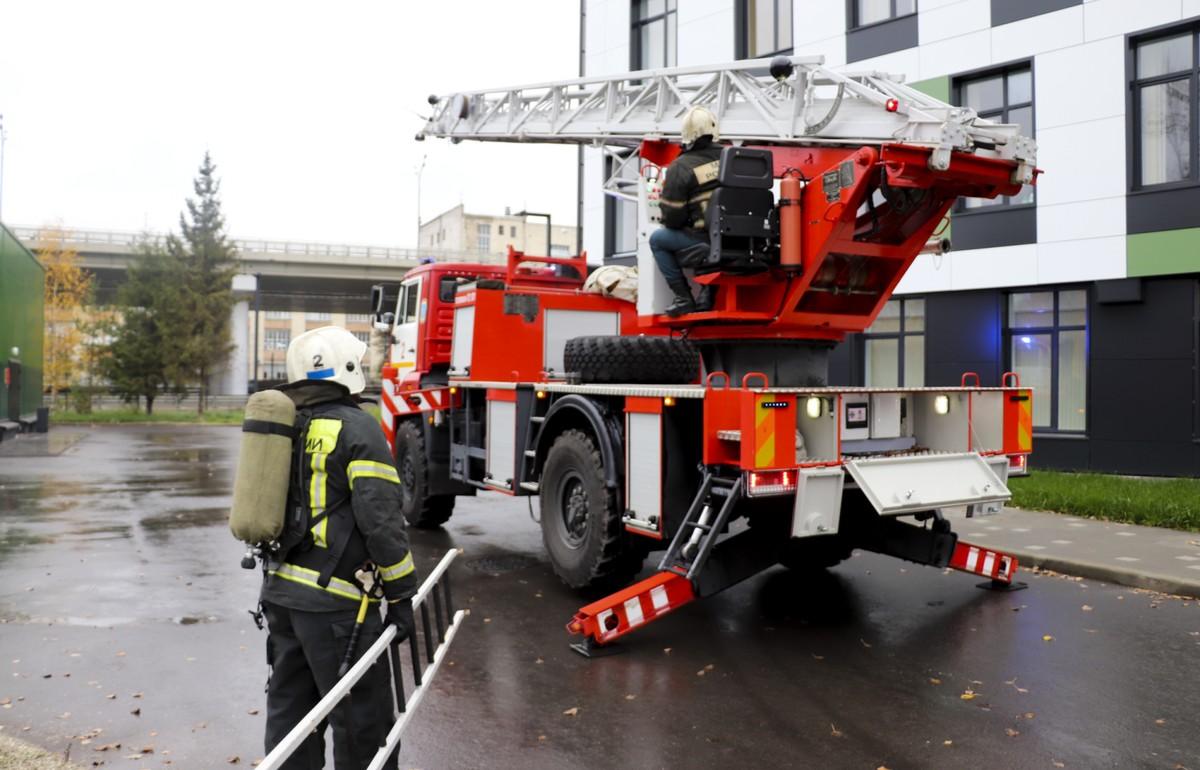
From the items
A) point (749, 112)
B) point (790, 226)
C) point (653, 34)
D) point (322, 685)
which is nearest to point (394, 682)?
point (322, 685)

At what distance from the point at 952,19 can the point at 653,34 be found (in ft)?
25.3

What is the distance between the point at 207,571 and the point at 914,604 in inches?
238

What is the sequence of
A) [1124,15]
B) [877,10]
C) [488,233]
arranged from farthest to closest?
[488,233] → [877,10] → [1124,15]

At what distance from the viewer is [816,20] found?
19094mm

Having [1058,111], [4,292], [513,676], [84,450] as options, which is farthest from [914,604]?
[84,450]

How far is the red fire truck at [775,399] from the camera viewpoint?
6109 millimetres

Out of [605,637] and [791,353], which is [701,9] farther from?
[605,637]

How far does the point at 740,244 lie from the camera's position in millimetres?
6824

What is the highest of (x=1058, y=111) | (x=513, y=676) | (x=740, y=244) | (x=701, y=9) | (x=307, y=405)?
(x=701, y=9)

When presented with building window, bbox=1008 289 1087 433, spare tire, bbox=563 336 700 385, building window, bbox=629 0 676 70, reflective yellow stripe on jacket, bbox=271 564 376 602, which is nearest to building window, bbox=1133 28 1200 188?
building window, bbox=1008 289 1087 433

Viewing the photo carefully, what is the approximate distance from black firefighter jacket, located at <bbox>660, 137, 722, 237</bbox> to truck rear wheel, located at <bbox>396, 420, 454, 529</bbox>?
15.5 ft

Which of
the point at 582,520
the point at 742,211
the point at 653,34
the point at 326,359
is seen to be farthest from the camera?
the point at 653,34

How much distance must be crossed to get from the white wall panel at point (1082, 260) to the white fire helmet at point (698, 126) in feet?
34.6

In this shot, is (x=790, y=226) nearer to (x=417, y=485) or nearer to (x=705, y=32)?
(x=417, y=485)
